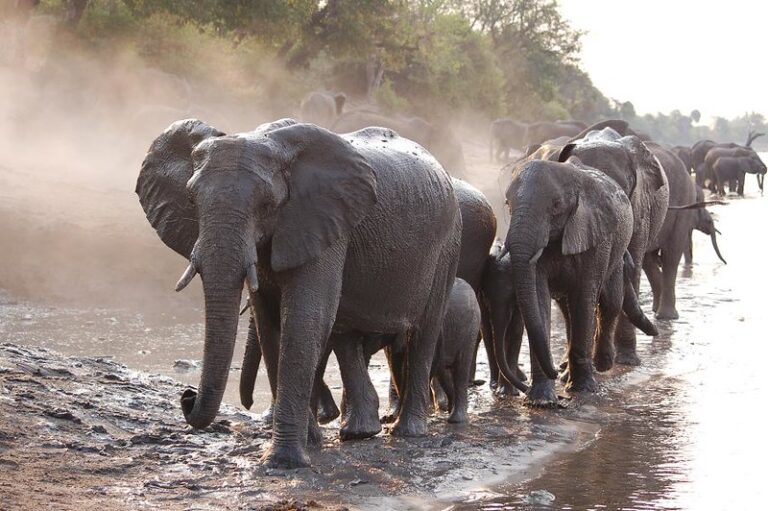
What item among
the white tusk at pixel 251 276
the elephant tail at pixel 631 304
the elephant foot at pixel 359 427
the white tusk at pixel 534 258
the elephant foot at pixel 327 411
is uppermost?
the white tusk at pixel 251 276

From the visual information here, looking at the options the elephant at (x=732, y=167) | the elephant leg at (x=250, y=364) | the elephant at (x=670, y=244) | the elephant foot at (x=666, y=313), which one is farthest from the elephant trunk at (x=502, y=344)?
the elephant at (x=732, y=167)

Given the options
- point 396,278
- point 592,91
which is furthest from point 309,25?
point 592,91

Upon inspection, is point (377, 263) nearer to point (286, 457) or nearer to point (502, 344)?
point (286, 457)

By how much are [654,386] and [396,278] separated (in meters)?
3.80

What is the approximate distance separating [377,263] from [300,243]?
86 cm

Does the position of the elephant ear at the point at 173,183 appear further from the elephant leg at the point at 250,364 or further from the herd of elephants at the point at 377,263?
the elephant leg at the point at 250,364

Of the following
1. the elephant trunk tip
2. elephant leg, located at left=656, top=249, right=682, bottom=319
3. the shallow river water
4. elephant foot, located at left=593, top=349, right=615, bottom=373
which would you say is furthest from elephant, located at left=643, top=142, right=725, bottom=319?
the elephant trunk tip

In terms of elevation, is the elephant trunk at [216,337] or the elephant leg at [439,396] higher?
the elephant trunk at [216,337]

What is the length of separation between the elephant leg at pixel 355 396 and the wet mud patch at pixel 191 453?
0.10 m

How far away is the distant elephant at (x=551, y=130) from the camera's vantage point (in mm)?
43031

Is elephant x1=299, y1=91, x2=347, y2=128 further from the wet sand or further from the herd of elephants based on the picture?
the herd of elephants

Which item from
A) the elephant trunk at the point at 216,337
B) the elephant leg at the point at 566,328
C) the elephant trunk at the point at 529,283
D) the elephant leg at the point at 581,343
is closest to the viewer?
the elephant trunk at the point at 216,337

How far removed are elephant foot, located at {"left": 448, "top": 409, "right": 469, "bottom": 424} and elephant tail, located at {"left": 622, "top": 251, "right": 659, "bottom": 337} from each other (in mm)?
3125

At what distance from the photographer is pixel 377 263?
6957mm
